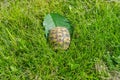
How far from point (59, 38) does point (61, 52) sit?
112 millimetres

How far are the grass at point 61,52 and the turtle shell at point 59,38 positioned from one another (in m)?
0.05

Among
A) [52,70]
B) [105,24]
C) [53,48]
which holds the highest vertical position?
[105,24]

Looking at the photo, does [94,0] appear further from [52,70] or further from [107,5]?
[52,70]

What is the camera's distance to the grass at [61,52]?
242cm

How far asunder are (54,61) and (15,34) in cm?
41

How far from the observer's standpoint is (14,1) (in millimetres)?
2754

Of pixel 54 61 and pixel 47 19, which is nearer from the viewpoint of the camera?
pixel 54 61

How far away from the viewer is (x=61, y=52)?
248 centimetres

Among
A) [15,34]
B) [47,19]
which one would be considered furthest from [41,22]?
[15,34]

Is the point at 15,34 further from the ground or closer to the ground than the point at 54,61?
further from the ground

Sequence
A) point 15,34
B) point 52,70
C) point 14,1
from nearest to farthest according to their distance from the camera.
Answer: point 52,70 < point 15,34 < point 14,1

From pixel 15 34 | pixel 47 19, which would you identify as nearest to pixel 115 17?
pixel 47 19

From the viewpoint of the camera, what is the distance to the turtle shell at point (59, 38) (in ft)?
8.14

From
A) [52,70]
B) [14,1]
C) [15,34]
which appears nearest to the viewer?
[52,70]
